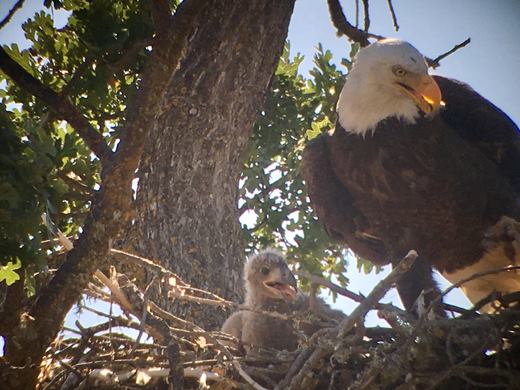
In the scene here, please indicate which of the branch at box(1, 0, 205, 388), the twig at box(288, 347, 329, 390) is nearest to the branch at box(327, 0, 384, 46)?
the branch at box(1, 0, 205, 388)

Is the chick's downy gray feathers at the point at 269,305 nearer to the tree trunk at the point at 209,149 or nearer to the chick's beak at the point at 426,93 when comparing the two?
the tree trunk at the point at 209,149

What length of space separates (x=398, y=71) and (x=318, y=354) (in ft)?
6.49

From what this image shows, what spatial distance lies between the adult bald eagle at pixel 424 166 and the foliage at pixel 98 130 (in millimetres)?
743

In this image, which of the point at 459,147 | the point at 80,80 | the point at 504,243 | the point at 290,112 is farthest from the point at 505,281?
the point at 80,80

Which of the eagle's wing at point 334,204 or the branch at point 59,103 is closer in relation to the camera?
the branch at point 59,103

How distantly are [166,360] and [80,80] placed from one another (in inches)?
74.9

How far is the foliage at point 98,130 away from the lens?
2682 mm

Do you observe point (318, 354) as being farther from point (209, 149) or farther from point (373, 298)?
point (209, 149)

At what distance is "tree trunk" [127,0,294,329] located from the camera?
4258 mm

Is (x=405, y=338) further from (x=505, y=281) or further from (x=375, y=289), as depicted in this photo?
(x=505, y=281)

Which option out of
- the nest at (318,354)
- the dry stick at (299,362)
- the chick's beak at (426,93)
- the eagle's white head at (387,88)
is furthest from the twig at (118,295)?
the chick's beak at (426,93)

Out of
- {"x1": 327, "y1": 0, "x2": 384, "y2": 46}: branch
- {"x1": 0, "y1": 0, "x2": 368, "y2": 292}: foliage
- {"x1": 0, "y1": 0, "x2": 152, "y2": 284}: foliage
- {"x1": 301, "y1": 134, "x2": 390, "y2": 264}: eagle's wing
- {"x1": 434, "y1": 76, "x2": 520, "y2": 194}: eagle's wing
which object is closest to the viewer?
{"x1": 0, "y1": 0, "x2": 368, "y2": 292}: foliage

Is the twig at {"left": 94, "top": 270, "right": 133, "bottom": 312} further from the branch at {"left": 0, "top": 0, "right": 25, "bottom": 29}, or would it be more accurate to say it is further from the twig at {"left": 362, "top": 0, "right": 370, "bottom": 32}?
the twig at {"left": 362, "top": 0, "right": 370, "bottom": 32}

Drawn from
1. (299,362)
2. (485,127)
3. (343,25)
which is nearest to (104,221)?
(299,362)
